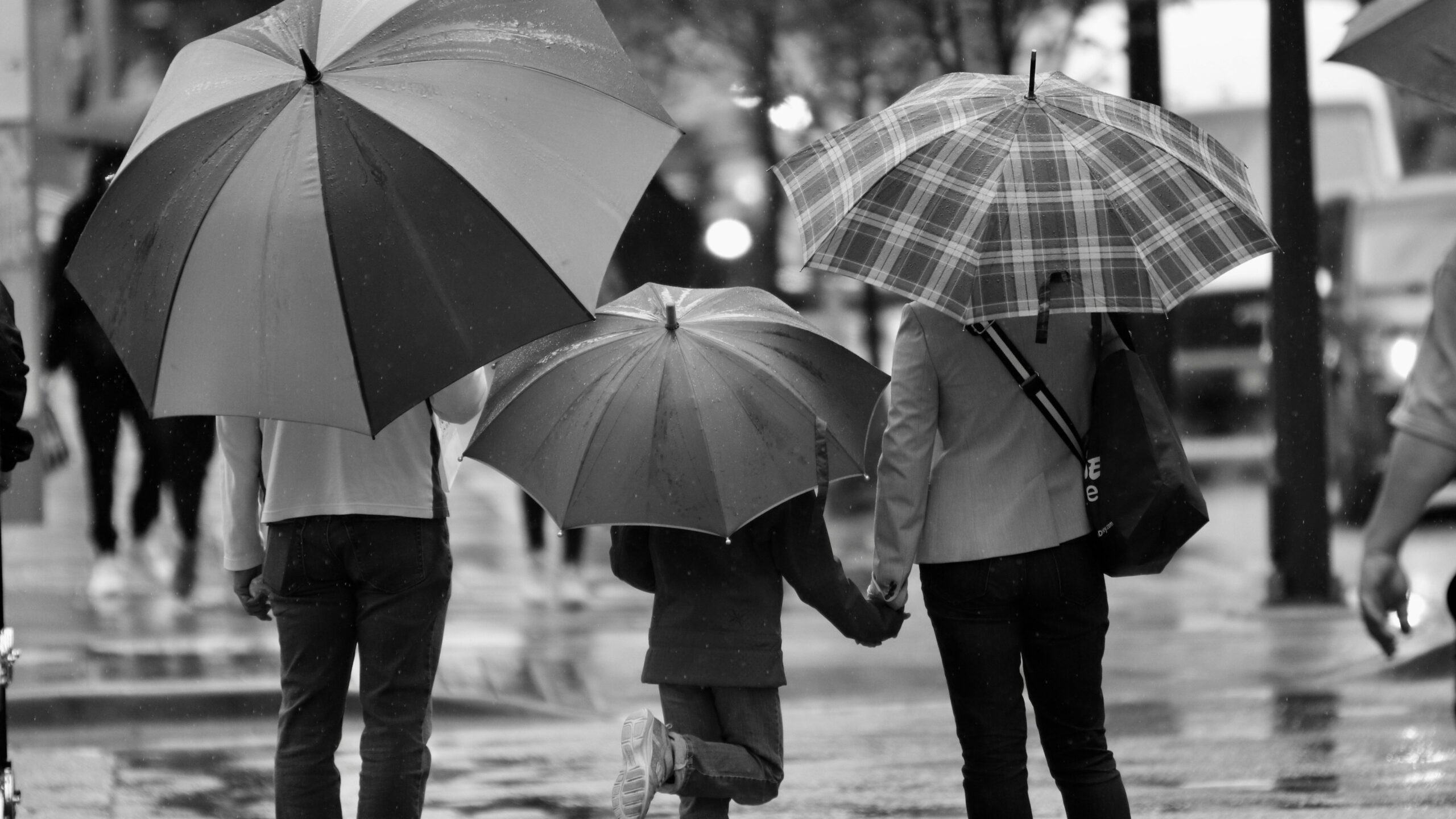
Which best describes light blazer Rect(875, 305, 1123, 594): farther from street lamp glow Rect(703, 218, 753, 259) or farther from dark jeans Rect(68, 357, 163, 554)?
dark jeans Rect(68, 357, 163, 554)

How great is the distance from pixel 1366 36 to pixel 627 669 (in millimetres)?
5274

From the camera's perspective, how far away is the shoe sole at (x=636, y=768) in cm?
399

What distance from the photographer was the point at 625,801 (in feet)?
13.4

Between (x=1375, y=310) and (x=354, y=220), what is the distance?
8333mm

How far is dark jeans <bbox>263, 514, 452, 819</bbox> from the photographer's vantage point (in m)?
3.93

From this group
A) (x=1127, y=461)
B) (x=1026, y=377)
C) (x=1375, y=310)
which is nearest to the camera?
(x=1127, y=461)

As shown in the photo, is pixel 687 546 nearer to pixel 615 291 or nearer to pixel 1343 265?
pixel 615 291

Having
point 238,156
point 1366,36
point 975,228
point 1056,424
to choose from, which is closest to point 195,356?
point 238,156

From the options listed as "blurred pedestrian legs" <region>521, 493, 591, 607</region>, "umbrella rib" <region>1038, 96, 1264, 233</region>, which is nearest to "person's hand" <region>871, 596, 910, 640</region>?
"umbrella rib" <region>1038, 96, 1264, 233</region>

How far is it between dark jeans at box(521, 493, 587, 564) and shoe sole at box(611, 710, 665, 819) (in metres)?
4.51

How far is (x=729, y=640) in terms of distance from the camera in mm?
4098

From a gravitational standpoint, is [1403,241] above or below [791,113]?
below

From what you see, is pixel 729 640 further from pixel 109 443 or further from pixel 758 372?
pixel 109 443

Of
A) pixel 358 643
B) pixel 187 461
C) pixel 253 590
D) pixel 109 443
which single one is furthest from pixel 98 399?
pixel 358 643
